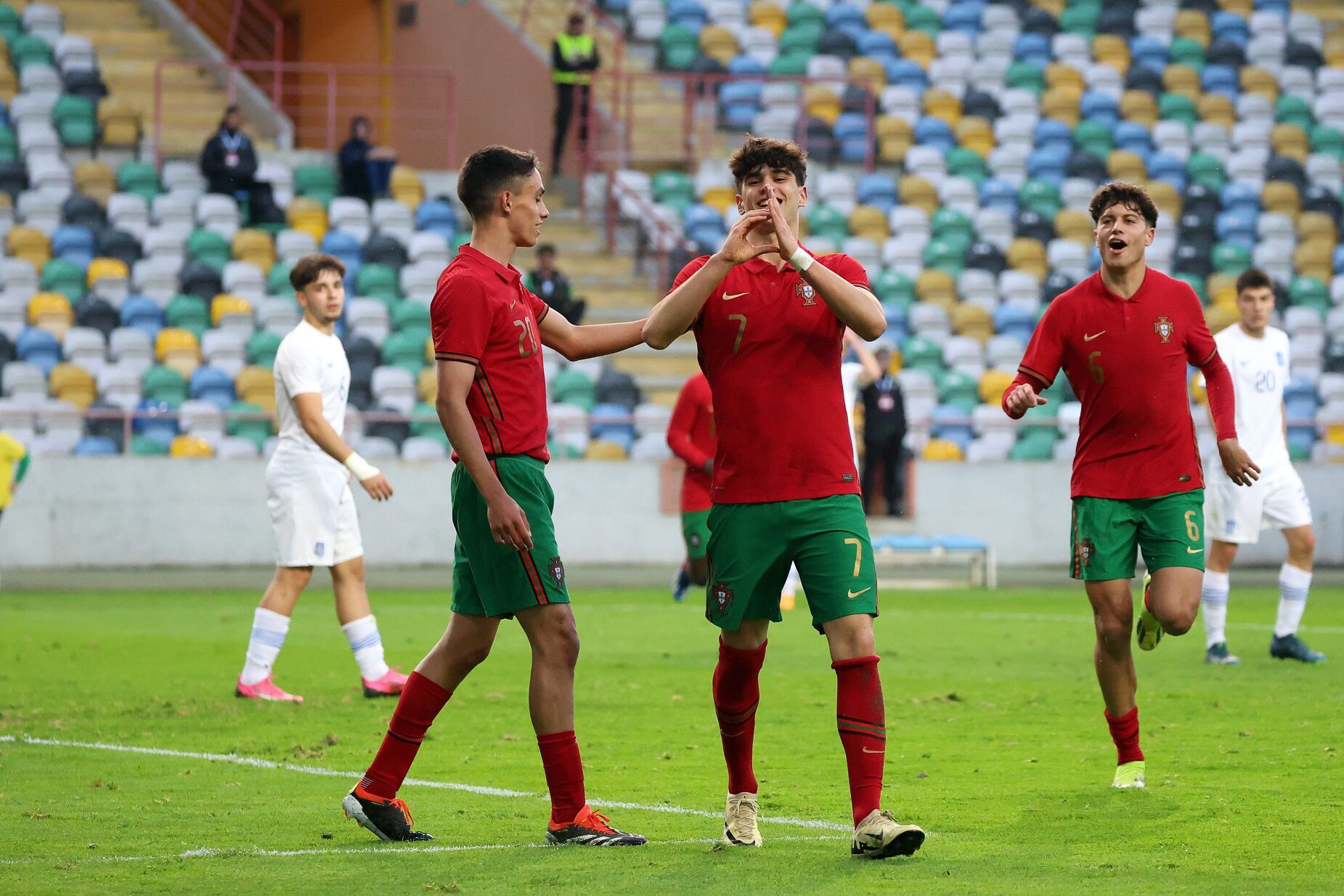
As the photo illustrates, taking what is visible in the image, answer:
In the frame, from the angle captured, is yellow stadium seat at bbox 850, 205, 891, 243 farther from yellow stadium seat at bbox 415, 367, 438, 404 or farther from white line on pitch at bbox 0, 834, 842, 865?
white line on pitch at bbox 0, 834, 842, 865

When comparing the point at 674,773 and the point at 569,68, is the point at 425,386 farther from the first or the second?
the point at 674,773

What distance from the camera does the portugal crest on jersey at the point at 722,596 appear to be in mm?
5770

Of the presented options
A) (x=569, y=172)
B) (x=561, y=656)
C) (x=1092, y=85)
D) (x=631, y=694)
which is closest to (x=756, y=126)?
(x=569, y=172)

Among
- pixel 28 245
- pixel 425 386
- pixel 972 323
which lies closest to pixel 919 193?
pixel 972 323

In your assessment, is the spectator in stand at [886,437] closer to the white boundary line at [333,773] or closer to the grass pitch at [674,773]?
the grass pitch at [674,773]

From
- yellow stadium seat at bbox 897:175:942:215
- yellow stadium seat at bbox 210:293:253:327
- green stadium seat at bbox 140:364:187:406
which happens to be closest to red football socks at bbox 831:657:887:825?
green stadium seat at bbox 140:364:187:406

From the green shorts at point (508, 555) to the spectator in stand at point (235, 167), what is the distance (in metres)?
17.9

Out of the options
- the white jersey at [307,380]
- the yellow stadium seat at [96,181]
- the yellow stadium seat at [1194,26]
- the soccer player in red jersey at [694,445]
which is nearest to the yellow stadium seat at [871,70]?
the yellow stadium seat at [1194,26]

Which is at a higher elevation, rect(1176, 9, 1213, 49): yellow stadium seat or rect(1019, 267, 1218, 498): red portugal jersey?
rect(1176, 9, 1213, 49): yellow stadium seat

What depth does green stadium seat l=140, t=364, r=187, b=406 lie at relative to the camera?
2108cm

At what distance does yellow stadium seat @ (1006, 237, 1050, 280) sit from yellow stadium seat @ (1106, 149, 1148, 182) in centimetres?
233

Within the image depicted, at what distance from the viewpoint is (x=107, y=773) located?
7375 mm

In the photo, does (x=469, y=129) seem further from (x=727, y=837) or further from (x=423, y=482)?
(x=727, y=837)

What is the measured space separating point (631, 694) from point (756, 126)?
17.3 meters
